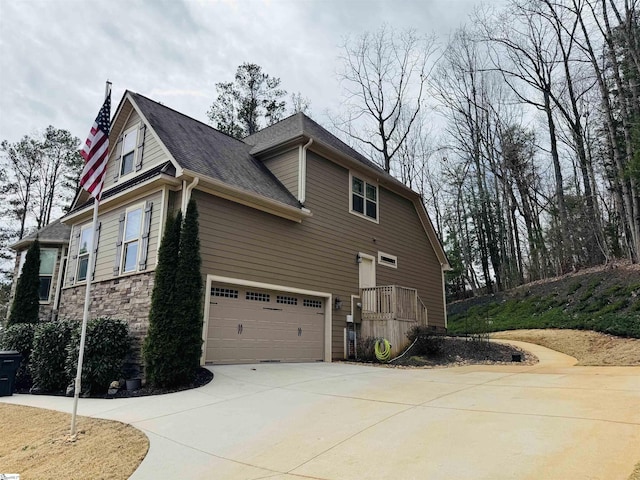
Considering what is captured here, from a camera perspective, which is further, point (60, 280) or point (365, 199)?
point (60, 280)

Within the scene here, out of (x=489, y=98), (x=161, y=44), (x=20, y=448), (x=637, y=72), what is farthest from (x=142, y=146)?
(x=489, y=98)

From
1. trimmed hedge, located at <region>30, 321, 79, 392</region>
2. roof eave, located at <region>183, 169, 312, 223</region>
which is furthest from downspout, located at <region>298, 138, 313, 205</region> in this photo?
trimmed hedge, located at <region>30, 321, 79, 392</region>

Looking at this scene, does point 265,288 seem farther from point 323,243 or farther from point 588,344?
point 588,344

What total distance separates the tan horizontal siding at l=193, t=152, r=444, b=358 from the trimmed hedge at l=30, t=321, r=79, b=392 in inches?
112

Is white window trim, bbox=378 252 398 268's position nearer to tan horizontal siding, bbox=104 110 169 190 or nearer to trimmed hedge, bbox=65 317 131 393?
tan horizontal siding, bbox=104 110 169 190

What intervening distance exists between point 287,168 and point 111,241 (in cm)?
483

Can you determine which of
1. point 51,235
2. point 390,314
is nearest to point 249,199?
point 390,314

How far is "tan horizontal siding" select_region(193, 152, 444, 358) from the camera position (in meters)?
9.19

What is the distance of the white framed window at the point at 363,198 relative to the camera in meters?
12.9

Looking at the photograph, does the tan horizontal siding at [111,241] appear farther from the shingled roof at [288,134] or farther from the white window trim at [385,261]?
the white window trim at [385,261]

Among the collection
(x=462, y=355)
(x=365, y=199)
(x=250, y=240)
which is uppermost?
(x=365, y=199)

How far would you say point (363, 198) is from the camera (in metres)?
13.3

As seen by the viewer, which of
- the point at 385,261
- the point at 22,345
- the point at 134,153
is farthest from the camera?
the point at 385,261

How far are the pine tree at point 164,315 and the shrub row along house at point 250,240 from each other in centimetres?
85
